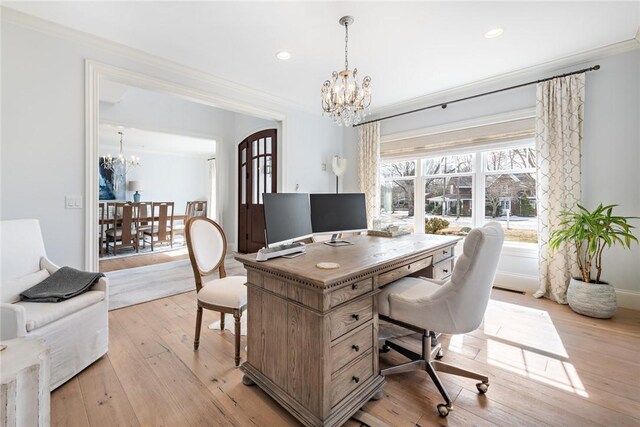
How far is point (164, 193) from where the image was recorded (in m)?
8.55

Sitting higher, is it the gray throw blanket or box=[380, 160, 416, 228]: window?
box=[380, 160, 416, 228]: window

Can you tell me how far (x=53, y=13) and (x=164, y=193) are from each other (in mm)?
6990

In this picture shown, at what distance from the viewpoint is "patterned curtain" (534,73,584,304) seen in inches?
113

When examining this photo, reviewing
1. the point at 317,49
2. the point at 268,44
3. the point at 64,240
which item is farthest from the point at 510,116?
the point at 64,240

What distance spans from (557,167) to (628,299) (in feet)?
4.85

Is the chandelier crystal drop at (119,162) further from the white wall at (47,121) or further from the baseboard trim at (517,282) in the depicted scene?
the baseboard trim at (517,282)

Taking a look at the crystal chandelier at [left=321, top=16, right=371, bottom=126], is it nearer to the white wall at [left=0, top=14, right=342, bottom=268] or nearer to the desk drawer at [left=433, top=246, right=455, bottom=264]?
the desk drawer at [left=433, top=246, right=455, bottom=264]

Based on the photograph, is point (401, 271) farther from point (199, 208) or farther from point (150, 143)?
point (150, 143)

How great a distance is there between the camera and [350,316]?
1360mm

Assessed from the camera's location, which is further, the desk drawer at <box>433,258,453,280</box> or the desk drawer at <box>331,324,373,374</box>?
the desk drawer at <box>433,258,453,280</box>

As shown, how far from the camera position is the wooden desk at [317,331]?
4.08 feet

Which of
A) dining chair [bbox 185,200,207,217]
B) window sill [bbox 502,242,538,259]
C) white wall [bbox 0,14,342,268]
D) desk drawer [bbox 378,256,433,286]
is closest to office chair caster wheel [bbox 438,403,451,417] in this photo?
desk drawer [bbox 378,256,433,286]

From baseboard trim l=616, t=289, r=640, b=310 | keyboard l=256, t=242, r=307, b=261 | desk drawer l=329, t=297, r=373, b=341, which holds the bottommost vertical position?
baseboard trim l=616, t=289, r=640, b=310

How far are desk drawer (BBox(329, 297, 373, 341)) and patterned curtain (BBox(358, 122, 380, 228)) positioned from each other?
9.96ft
